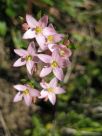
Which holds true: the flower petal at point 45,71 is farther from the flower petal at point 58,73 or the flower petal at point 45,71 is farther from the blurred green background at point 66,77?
the blurred green background at point 66,77

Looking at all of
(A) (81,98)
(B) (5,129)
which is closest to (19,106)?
(B) (5,129)

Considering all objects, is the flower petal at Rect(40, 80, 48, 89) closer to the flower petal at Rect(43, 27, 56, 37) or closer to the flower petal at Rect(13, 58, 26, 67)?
the flower petal at Rect(13, 58, 26, 67)

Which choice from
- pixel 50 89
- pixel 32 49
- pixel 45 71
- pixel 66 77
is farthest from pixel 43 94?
pixel 66 77

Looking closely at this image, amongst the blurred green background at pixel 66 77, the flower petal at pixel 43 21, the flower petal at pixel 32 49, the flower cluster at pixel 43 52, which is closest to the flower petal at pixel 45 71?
the flower cluster at pixel 43 52

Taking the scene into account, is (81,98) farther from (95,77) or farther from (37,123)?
(37,123)

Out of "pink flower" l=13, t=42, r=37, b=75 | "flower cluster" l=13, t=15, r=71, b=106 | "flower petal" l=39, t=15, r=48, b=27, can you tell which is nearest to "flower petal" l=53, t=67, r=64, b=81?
"flower cluster" l=13, t=15, r=71, b=106

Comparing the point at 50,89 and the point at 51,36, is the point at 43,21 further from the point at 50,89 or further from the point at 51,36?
the point at 50,89
